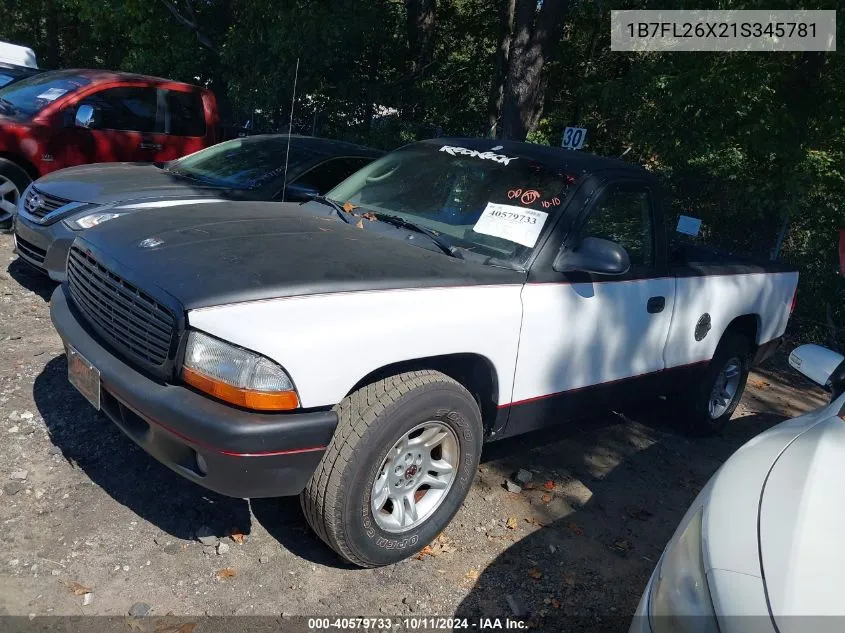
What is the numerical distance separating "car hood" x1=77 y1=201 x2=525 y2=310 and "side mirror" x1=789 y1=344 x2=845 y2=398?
1326mm

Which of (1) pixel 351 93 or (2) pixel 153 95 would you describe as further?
(1) pixel 351 93

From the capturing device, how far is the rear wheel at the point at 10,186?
22.7 feet

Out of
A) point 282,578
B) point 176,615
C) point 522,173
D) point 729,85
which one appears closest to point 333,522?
point 282,578

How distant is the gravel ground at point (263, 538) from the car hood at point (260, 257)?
1118mm

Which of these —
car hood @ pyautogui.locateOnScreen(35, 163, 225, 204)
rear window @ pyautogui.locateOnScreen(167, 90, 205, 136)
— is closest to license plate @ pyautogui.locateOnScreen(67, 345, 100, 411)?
car hood @ pyautogui.locateOnScreen(35, 163, 225, 204)

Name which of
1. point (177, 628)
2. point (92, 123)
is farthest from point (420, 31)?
point (177, 628)

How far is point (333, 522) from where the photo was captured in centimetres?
286

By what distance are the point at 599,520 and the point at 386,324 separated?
6.08 ft

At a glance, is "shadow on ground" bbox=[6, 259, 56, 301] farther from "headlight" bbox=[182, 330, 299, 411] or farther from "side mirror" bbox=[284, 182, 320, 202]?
"headlight" bbox=[182, 330, 299, 411]

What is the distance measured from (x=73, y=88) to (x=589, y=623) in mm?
7275

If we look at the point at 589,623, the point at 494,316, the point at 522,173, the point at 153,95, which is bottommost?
the point at 589,623

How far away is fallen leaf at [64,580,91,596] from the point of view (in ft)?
9.13

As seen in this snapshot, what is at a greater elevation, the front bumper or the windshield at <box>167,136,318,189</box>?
the windshield at <box>167,136,318,189</box>

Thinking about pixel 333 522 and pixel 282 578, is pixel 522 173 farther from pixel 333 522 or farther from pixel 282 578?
pixel 282 578
